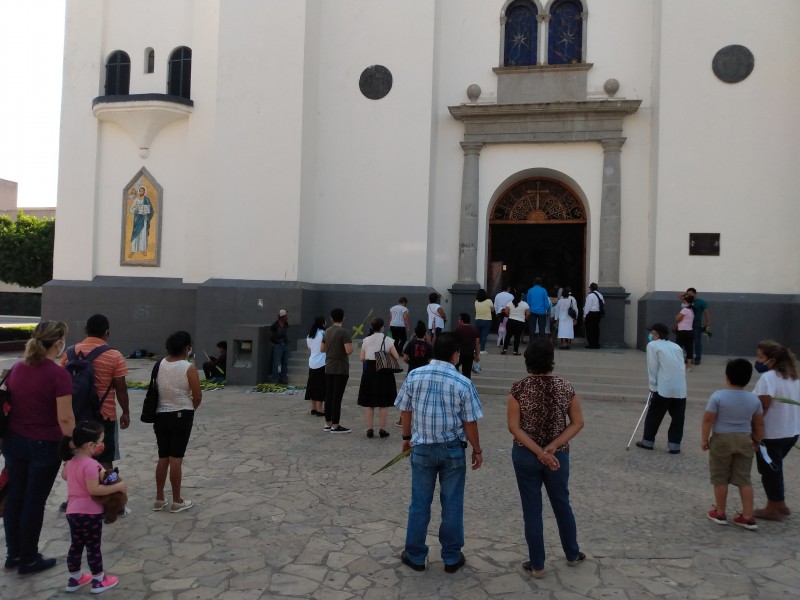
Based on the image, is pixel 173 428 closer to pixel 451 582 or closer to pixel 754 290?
pixel 451 582

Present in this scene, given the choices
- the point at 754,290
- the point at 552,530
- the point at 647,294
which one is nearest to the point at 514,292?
the point at 647,294

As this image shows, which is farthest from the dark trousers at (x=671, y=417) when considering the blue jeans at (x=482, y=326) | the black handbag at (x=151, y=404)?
the black handbag at (x=151, y=404)

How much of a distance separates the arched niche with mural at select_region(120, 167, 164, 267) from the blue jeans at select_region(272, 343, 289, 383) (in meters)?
5.71

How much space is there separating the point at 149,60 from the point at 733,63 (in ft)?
46.3

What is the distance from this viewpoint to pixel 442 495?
171 inches

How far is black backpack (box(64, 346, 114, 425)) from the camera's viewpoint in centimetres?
487

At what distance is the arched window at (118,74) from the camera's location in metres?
16.8

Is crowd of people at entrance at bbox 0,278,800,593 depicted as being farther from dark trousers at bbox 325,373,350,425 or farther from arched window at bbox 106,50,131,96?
arched window at bbox 106,50,131,96

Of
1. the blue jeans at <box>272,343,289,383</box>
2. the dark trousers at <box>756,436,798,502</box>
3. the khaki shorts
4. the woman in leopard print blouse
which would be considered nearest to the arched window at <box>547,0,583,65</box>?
the blue jeans at <box>272,343,289,383</box>

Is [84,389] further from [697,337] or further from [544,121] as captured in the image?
[544,121]

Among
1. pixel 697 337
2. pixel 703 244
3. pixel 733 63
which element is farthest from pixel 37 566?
pixel 733 63

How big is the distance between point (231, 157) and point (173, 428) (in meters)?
10.7

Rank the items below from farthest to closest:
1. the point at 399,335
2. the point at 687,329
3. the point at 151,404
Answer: the point at 399,335
the point at 687,329
the point at 151,404

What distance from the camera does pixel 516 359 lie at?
1290cm
